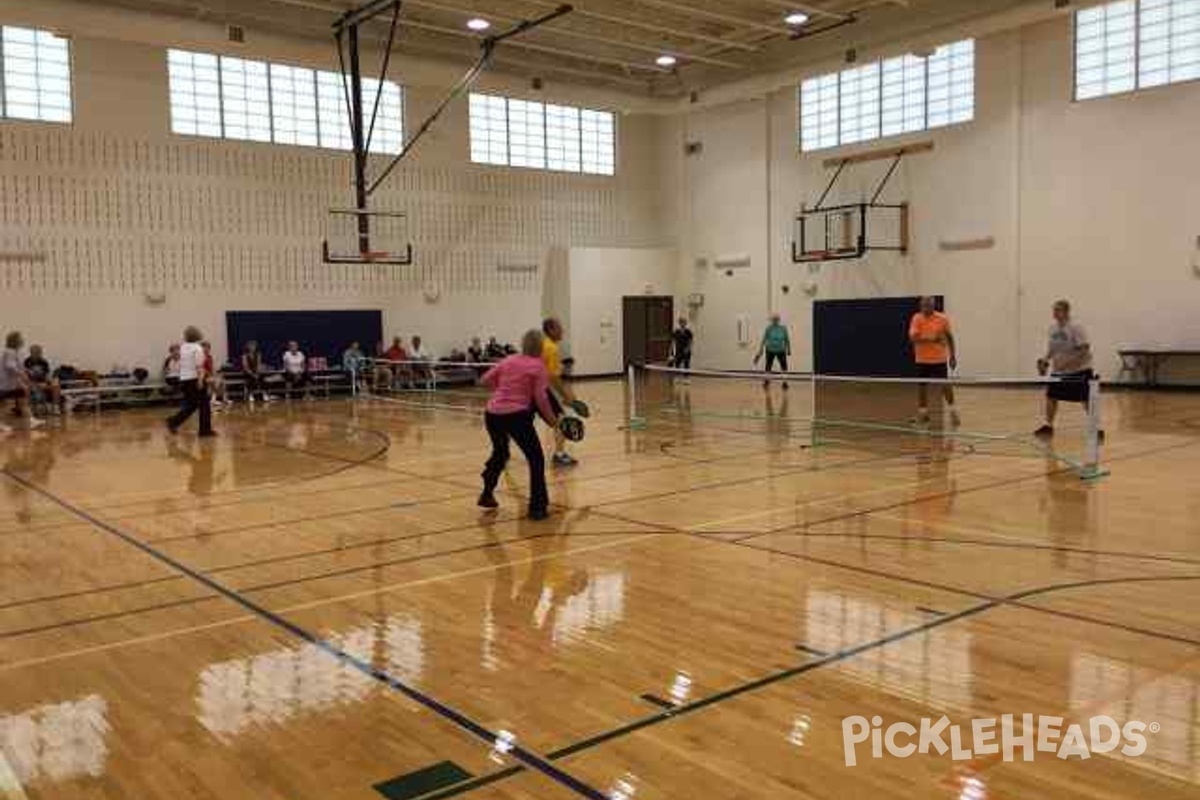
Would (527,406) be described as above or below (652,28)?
below

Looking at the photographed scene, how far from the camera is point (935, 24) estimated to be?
2108 cm

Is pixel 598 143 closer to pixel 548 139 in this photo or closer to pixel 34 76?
pixel 548 139

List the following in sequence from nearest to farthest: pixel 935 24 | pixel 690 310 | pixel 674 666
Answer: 1. pixel 674 666
2. pixel 935 24
3. pixel 690 310

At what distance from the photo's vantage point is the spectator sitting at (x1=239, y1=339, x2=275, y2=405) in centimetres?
2155

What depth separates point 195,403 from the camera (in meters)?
14.9

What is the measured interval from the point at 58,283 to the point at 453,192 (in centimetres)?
929

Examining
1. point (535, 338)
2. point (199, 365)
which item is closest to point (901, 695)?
point (535, 338)

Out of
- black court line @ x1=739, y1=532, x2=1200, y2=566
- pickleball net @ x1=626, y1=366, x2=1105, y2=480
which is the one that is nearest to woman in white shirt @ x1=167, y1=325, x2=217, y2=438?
pickleball net @ x1=626, y1=366, x2=1105, y2=480

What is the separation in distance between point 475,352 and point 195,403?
10.6 meters

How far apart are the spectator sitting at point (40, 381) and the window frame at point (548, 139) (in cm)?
1117

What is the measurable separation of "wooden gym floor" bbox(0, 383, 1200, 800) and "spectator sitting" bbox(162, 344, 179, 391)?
26.2ft

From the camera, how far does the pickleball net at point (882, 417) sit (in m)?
11.3

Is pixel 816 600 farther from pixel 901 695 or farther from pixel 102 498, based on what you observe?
pixel 102 498
